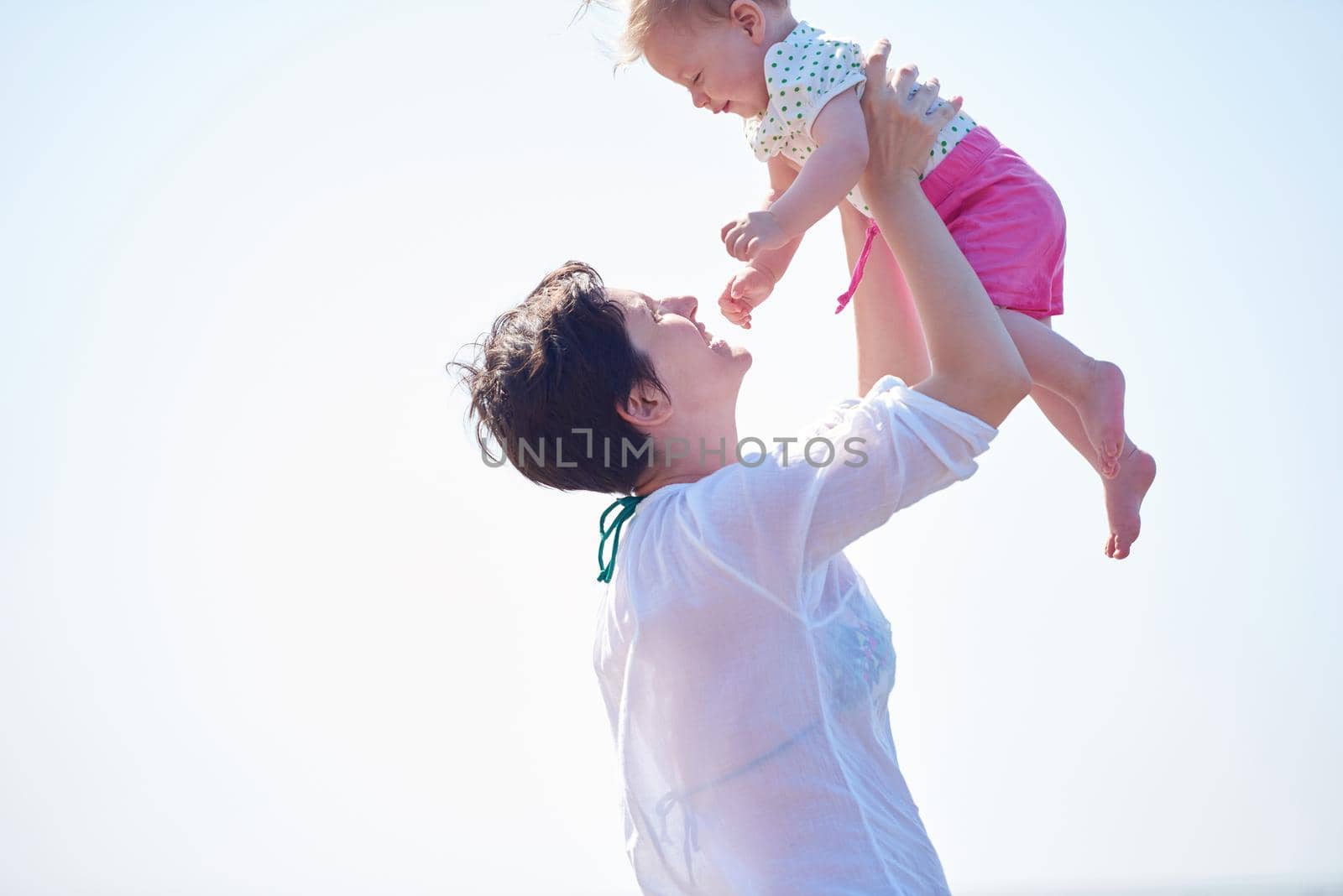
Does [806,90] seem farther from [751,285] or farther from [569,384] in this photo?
[569,384]

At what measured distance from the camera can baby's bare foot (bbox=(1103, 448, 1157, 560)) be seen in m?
2.36

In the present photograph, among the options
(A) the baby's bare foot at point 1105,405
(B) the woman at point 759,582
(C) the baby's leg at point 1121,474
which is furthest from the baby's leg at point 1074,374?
(B) the woman at point 759,582

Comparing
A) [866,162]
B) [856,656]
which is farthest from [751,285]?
[856,656]

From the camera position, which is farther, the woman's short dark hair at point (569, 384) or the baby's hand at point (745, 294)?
the baby's hand at point (745, 294)

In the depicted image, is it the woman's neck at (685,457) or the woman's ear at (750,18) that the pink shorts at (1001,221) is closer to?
the woman's ear at (750,18)

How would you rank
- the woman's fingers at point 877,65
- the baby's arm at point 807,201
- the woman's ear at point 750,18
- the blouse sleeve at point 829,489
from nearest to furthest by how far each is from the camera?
the blouse sleeve at point 829,489 < the baby's arm at point 807,201 < the woman's fingers at point 877,65 < the woman's ear at point 750,18

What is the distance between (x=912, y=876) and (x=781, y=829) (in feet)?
0.66

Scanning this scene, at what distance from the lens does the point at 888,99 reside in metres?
1.97

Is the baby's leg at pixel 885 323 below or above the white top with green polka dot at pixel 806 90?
below

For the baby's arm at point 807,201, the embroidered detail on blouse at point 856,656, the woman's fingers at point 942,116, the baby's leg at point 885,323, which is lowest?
the embroidered detail on blouse at point 856,656

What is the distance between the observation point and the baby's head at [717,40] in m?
2.30

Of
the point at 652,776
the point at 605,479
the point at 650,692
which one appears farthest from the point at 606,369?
the point at 652,776

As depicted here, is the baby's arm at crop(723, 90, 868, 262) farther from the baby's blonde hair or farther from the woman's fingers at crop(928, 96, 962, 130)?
the baby's blonde hair

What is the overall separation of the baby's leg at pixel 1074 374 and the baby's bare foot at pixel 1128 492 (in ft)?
0.66
